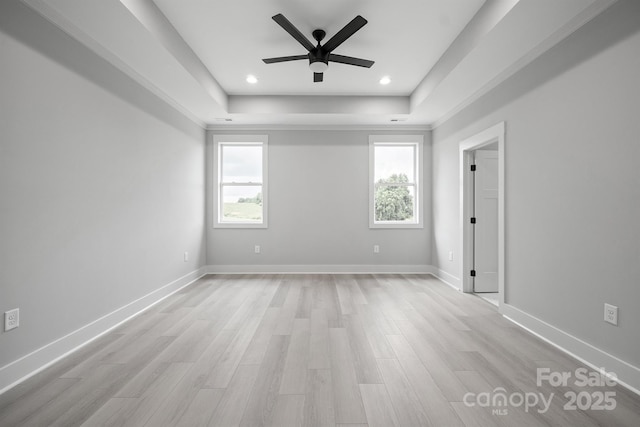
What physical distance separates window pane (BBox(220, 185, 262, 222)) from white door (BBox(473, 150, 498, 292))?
11.5 feet

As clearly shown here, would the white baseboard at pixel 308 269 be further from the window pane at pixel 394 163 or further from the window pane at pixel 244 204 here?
the window pane at pixel 394 163

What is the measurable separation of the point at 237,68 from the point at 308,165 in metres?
2.03

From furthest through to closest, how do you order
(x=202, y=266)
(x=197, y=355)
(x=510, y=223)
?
(x=202, y=266) < (x=510, y=223) < (x=197, y=355)

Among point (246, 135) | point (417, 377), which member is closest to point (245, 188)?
point (246, 135)

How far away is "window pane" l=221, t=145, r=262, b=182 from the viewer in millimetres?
5574

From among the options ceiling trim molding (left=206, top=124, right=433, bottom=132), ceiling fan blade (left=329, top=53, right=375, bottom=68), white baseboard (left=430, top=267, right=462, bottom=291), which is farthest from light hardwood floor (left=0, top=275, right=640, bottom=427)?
ceiling trim molding (left=206, top=124, right=433, bottom=132)

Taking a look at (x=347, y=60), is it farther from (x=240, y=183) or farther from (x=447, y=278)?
(x=447, y=278)

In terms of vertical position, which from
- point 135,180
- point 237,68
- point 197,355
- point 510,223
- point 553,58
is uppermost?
point 237,68

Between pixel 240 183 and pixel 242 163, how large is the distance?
A: 1.22 feet

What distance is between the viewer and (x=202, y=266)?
5340 mm

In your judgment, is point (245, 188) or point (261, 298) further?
point (245, 188)

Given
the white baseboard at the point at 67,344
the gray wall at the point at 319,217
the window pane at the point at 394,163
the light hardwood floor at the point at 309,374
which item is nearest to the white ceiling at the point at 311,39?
the gray wall at the point at 319,217

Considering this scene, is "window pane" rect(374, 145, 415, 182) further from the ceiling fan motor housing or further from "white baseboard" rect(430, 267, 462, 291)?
the ceiling fan motor housing

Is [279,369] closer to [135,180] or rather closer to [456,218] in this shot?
→ [135,180]
